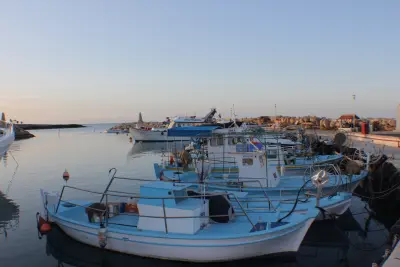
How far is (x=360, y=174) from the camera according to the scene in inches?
619

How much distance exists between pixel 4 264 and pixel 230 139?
10667 millimetres

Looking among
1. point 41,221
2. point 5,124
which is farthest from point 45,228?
point 5,124

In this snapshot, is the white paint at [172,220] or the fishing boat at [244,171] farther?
the fishing boat at [244,171]

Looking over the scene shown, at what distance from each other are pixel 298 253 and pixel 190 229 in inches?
148

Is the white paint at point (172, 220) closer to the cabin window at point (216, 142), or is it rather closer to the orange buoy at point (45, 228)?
the orange buoy at point (45, 228)

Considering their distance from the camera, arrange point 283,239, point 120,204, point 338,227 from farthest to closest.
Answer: point 338,227
point 120,204
point 283,239

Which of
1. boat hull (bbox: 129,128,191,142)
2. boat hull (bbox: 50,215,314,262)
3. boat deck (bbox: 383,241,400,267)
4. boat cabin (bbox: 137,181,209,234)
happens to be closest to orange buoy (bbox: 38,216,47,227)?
boat hull (bbox: 50,215,314,262)

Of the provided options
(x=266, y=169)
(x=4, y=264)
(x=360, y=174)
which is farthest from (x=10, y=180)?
(x=360, y=174)

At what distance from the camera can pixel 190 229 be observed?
30.8 feet

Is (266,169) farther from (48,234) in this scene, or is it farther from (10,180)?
(10,180)

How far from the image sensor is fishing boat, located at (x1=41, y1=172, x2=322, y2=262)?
30.0 ft

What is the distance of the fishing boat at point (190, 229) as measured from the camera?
30.0 feet

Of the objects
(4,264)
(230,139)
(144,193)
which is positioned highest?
(230,139)

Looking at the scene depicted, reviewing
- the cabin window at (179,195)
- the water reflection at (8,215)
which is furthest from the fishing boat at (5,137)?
the cabin window at (179,195)
